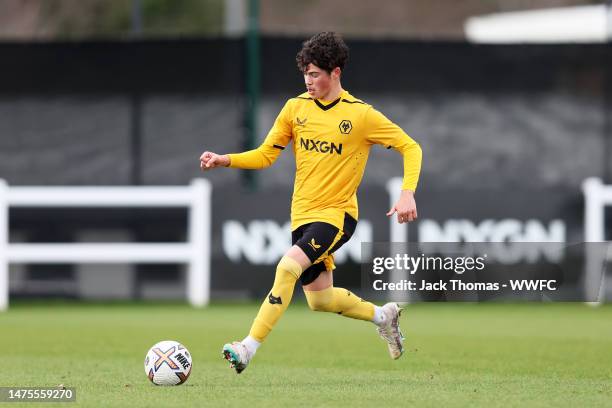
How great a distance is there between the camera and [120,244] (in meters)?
14.9

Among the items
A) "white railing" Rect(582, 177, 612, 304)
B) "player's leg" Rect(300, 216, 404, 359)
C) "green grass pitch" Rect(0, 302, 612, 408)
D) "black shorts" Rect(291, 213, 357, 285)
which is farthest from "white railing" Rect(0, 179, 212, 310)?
"black shorts" Rect(291, 213, 357, 285)

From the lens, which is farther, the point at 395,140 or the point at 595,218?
the point at 595,218

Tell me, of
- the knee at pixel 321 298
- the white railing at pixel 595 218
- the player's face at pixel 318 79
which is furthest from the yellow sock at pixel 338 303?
the white railing at pixel 595 218

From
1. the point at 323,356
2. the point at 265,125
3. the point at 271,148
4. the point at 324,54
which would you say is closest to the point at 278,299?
the point at 271,148

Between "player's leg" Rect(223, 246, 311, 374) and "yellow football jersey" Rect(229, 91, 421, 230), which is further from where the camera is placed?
"yellow football jersey" Rect(229, 91, 421, 230)

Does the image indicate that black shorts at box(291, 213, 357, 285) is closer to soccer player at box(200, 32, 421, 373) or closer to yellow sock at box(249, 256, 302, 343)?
soccer player at box(200, 32, 421, 373)

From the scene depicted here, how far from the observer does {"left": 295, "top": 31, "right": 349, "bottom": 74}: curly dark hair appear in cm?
809

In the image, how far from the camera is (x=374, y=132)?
8320mm

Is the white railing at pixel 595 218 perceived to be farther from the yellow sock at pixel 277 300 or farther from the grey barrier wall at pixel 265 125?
the yellow sock at pixel 277 300

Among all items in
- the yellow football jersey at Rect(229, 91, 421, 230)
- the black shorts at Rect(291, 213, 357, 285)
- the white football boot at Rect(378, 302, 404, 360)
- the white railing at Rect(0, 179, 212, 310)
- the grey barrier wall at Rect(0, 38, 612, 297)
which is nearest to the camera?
the black shorts at Rect(291, 213, 357, 285)

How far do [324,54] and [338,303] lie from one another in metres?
1.55

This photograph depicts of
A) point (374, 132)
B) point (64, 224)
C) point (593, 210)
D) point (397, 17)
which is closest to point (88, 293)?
point (64, 224)

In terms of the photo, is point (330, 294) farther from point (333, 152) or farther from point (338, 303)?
Answer: point (333, 152)

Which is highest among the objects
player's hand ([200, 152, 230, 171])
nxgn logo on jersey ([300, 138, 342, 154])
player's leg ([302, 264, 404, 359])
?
nxgn logo on jersey ([300, 138, 342, 154])
